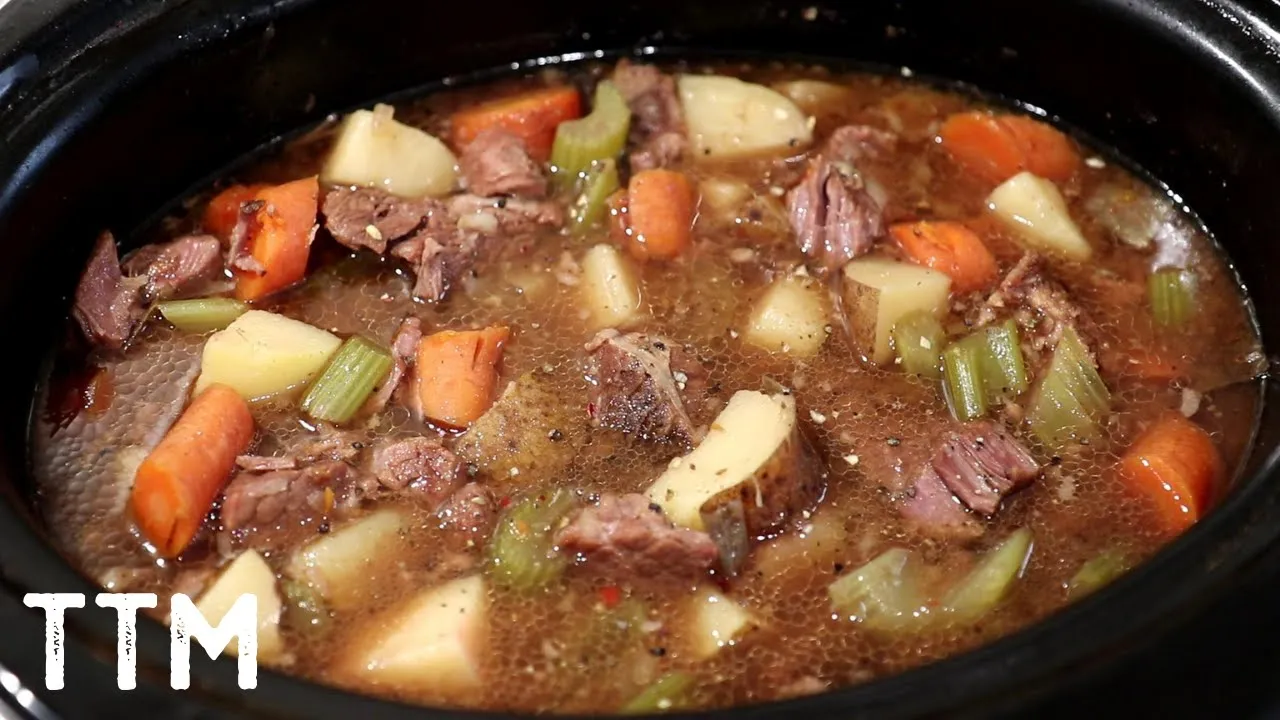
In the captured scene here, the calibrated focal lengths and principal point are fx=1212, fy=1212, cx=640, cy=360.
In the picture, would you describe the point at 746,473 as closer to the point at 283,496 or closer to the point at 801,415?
the point at 801,415

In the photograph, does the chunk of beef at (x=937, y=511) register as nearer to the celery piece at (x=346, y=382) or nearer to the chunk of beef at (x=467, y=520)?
the chunk of beef at (x=467, y=520)

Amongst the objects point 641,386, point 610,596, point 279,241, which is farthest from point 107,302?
point 610,596

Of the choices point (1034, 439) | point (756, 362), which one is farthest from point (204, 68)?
point (1034, 439)

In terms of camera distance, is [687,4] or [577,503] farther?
[687,4]

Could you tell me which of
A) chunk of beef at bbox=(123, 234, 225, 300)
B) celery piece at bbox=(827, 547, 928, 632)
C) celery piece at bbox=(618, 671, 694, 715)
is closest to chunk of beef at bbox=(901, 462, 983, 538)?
A: celery piece at bbox=(827, 547, 928, 632)

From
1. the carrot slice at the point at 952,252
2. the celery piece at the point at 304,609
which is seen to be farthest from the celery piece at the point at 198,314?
the carrot slice at the point at 952,252

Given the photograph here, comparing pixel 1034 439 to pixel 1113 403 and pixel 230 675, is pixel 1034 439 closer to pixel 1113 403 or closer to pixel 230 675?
pixel 1113 403
